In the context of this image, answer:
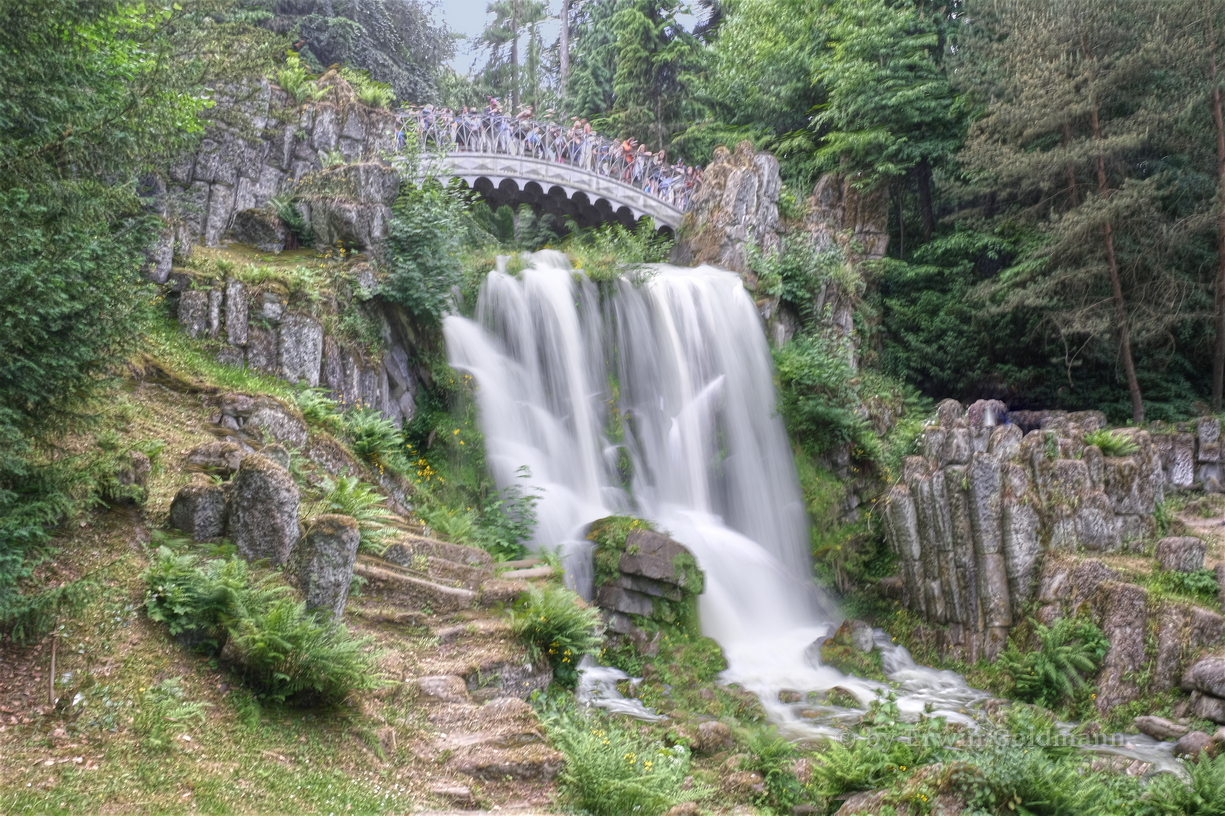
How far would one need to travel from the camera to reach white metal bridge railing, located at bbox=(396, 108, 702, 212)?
23844 mm

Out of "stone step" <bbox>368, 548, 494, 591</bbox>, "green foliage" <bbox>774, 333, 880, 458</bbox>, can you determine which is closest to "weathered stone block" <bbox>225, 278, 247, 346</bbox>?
"stone step" <bbox>368, 548, 494, 591</bbox>

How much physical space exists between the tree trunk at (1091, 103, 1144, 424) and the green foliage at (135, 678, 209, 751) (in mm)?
21288

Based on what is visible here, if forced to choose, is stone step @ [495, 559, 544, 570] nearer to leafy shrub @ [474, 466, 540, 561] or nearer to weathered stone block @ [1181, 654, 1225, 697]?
leafy shrub @ [474, 466, 540, 561]

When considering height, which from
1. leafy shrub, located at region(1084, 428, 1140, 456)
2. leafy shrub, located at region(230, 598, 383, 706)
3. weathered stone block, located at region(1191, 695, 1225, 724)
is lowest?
weathered stone block, located at region(1191, 695, 1225, 724)

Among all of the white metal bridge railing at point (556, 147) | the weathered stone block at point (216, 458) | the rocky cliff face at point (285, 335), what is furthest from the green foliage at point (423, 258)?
the white metal bridge railing at point (556, 147)

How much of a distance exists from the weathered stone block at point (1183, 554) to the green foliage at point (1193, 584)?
0.11 metres

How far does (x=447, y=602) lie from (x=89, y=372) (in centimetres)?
427

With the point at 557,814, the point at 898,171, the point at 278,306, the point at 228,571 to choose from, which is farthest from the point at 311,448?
the point at 898,171

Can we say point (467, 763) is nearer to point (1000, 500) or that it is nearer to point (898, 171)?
point (1000, 500)

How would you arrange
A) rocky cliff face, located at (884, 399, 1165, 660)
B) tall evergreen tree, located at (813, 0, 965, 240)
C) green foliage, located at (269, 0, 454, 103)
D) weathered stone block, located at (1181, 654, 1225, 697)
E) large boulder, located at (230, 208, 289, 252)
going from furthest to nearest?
A: green foliage, located at (269, 0, 454, 103)
tall evergreen tree, located at (813, 0, 965, 240)
large boulder, located at (230, 208, 289, 252)
rocky cliff face, located at (884, 399, 1165, 660)
weathered stone block, located at (1181, 654, 1225, 697)

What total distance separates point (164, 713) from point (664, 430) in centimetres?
1310

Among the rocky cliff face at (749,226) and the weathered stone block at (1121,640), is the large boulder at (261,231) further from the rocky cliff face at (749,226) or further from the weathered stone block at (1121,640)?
the weathered stone block at (1121,640)

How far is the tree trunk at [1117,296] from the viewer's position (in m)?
20.5

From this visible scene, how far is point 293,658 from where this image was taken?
20.8 ft
